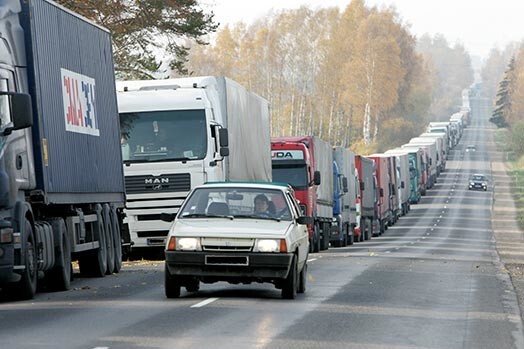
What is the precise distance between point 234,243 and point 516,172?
113m

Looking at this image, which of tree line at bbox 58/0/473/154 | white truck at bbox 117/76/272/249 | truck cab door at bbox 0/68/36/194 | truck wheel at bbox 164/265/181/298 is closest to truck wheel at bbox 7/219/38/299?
truck cab door at bbox 0/68/36/194

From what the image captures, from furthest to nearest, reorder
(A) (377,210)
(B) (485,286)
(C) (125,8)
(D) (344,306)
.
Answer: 1. (A) (377,210)
2. (C) (125,8)
3. (B) (485,286)
4. (D) (344,306)

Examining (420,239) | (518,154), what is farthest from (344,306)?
(518,154)

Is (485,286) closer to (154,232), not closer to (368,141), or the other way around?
(154,232)

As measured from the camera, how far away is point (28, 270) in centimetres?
1673

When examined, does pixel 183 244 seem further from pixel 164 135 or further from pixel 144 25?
pixel 144 25

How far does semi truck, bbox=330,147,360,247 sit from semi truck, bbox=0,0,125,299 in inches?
867

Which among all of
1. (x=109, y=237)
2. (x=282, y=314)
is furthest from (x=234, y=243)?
(x=109, y=237)

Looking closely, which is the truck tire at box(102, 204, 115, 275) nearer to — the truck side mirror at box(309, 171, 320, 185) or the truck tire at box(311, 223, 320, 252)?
the truck side mirror at box(309, 171, 320, 185)

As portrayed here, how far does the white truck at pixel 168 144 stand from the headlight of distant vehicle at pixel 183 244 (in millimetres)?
9639

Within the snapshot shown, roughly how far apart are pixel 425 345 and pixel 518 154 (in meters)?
134

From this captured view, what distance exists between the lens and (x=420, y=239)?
181 ft

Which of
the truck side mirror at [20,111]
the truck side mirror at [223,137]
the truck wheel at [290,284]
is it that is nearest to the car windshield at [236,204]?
the truck wheel at [290,284]

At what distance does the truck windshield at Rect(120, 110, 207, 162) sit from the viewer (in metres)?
26.3
